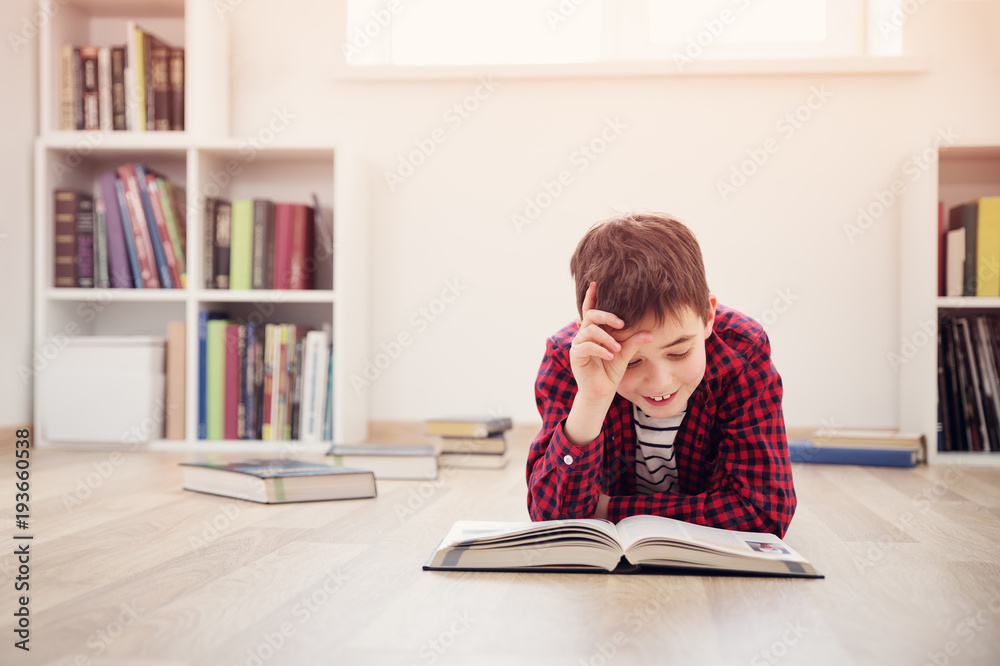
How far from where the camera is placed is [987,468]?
7.47 ft

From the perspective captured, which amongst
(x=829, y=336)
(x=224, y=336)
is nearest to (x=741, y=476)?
(x=829, y=336)

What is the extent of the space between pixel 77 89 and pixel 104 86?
3.5 inches

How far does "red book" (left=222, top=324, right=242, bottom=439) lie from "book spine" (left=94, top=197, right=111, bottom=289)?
17.0 inches

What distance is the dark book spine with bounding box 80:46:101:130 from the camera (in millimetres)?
2641

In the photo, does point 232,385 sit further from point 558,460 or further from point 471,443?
point 558,460

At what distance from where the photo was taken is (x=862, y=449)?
2.34 metres

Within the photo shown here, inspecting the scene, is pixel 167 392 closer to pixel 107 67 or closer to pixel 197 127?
pixel 197 127

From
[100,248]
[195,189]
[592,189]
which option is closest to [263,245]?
[195,189]

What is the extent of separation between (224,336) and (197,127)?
673 mm

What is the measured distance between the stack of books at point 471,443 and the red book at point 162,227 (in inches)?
37.6

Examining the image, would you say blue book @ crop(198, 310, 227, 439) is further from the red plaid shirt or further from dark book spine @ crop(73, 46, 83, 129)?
the red plaid shirt

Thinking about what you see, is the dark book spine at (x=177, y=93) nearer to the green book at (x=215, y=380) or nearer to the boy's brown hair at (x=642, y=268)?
the green book at (x=215, y=380)

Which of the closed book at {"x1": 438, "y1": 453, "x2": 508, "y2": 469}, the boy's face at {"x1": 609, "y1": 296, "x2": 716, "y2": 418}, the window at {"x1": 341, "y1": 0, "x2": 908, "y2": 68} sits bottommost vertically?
the closed book at {"x1": 438, "y1": 453, "x2": 508, "y2": 469}

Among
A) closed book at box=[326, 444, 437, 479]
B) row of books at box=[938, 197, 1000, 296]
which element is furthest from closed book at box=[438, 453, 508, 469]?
row of books at box=[938, 197, 1000, 296]
